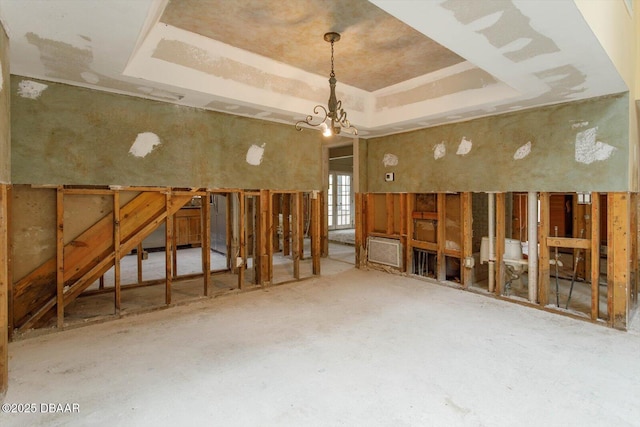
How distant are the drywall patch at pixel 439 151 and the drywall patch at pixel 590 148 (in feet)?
5.21

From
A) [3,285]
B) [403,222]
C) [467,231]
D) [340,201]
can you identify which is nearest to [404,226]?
[403,222]

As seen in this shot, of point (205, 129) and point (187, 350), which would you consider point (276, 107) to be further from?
point (187, 350)

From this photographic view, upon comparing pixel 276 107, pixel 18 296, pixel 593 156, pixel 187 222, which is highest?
pixel 276 107

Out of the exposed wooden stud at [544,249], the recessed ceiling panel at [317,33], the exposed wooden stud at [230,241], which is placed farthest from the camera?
the exposed wooden stud at [230,241]

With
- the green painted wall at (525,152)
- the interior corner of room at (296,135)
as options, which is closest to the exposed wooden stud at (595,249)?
the interior corner of room at (296,135)

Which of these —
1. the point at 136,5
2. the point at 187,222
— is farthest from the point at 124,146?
the point at 187,222

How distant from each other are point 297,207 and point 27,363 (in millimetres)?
3512

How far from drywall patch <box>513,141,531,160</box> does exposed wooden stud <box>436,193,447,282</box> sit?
1.12 m

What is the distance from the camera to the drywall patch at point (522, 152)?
3.95m

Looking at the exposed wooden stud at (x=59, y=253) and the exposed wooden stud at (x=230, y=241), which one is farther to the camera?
the exposed wooden stud at (x=230, y=241)

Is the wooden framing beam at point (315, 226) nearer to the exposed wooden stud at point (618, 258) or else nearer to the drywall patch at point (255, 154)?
the drywall patch at point (255, 154)

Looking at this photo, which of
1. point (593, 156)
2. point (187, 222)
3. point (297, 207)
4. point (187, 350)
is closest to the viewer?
point (187, 350)

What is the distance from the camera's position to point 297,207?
521 centimetres

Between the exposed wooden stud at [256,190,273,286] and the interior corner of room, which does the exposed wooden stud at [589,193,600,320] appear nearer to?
the interior corner of room
